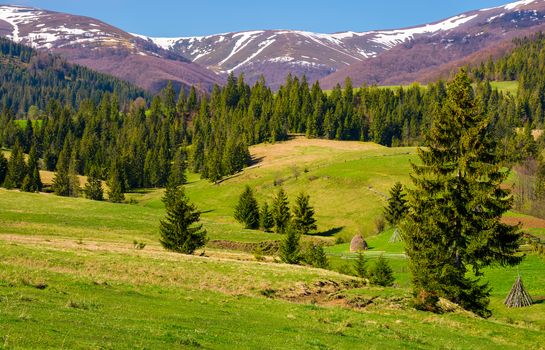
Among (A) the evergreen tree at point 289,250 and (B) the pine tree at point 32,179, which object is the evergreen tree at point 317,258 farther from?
(B) the pine tree at point 32,179

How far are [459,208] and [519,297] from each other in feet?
51.3

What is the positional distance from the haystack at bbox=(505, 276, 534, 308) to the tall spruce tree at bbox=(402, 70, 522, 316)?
10276 millimetres

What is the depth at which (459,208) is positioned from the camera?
35.9m

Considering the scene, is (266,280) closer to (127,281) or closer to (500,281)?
(127,281)

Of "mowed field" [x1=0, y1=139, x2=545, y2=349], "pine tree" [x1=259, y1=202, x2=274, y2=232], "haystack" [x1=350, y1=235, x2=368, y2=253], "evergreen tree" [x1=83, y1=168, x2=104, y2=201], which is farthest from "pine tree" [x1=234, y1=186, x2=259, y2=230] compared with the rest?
"evergreen tree" [x1=83, y1=168, x2=104, y2=201]

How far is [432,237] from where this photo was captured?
120 ft

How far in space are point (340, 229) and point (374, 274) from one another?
49.9m

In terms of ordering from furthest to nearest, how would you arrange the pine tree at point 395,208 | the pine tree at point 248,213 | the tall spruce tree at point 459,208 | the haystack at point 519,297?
the pine tree at point 248,213 < the pine tree at point 395,208 < the haystack at point 519,297 < the tall spruce tree at point 459,208

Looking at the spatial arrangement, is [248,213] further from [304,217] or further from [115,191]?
[115,191]

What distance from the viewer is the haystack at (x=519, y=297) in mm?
46031

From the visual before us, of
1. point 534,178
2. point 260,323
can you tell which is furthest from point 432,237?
point 534,178

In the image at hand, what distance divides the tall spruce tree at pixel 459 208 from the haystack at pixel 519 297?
10276mm

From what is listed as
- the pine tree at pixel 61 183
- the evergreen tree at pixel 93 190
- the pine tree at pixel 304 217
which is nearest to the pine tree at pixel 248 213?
the pine tree at pixel 304 217

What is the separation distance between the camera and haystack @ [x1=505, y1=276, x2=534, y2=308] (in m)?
46.0
